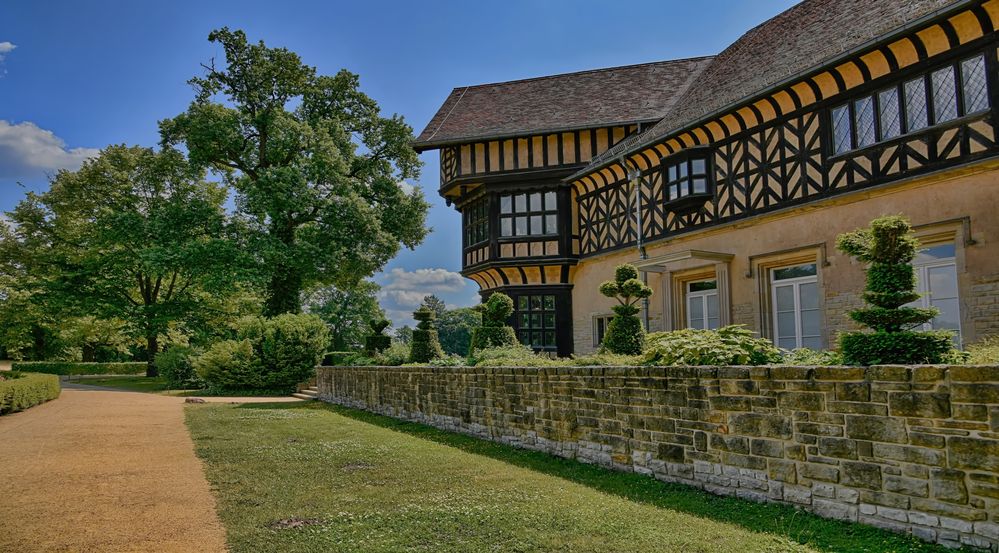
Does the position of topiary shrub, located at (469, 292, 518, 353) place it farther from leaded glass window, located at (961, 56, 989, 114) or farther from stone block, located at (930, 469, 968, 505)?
stone block, located at (930, 469, 968, 505)

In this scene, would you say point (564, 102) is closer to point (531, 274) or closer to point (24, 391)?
point (531, 274)

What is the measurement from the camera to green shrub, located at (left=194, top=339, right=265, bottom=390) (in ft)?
78.7

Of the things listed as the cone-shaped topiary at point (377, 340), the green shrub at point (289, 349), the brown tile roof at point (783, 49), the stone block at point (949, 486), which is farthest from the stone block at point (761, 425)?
the green shrub at point (289, 349)

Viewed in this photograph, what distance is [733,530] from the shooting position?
17.5 feet

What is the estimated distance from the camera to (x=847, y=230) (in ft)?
37.9

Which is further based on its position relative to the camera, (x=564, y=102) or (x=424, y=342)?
(x=564, y=102)

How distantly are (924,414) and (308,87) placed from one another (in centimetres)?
2893

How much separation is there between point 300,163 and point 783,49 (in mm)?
19159

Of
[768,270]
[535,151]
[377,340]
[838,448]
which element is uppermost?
[535,151]

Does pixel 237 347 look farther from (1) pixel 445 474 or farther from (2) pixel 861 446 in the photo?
(2) pixel 861 446

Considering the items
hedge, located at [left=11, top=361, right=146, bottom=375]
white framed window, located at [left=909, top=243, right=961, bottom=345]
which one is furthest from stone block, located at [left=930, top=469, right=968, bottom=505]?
hedge, located at [left=11, top=361, right=146, bottom=375]

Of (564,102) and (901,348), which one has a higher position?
(564,102)

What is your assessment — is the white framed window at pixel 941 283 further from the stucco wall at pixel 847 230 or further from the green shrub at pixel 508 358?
the green shrub at pixel 508 358

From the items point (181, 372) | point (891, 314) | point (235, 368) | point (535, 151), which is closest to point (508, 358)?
point (891, 314)
